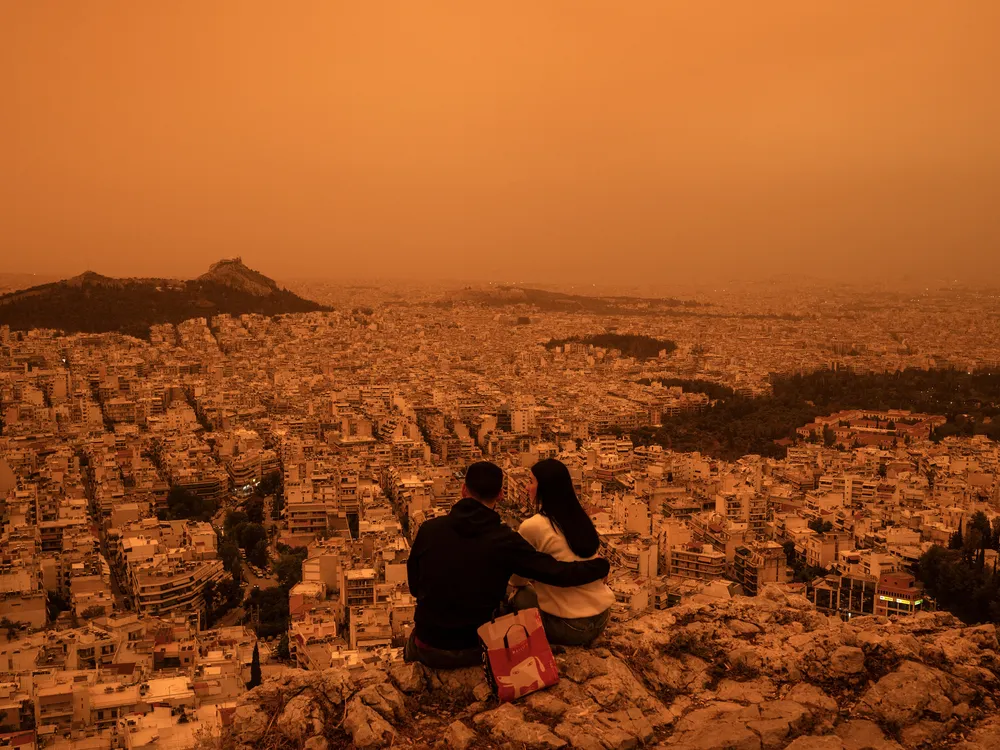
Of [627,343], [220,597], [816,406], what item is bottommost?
[220,597]

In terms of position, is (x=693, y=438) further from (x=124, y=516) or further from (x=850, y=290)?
(x=850, y=290)

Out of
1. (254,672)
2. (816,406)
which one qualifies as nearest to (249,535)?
(254,672)

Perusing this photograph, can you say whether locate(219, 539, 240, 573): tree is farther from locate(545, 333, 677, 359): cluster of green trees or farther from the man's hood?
locate(545, 333, 677, 359): cluster of green trees

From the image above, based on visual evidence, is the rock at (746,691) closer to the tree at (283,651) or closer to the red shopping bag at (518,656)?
the red shopping bag at (518,656)

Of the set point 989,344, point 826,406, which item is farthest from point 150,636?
point 989,344

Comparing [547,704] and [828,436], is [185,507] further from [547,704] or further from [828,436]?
[828,436]

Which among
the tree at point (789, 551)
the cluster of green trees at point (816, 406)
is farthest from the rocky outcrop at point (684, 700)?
the cluster of green trees at point (816, 406)

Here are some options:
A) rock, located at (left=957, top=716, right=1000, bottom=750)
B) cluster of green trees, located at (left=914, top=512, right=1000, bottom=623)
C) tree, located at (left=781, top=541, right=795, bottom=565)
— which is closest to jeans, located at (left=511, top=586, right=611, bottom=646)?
rock, located at (left=957, top=716, right=1000, bottom=750)
